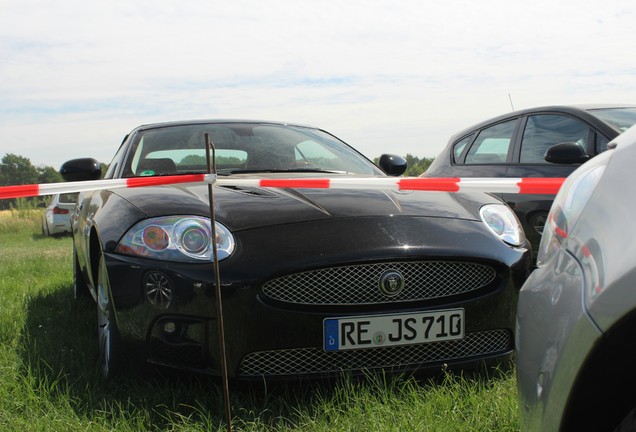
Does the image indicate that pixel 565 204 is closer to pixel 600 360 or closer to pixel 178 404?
pixel 600 360

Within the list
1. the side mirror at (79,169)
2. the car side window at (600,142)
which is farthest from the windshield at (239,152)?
the car side window at (600,142)

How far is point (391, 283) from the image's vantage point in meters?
2.79

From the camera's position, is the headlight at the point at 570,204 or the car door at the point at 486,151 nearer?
the headlight at the point at 570,204

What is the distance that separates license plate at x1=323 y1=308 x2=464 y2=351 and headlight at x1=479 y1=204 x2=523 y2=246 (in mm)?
492

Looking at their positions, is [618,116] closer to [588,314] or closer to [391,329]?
[391,329]

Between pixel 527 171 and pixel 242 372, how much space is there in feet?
12.1

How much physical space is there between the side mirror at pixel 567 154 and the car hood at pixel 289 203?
1.74 meters

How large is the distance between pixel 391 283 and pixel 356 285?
5.6 inches

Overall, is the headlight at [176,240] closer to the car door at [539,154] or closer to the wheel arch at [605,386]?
the wheel arch at [605,386]

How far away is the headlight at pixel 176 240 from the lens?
2.80 meters

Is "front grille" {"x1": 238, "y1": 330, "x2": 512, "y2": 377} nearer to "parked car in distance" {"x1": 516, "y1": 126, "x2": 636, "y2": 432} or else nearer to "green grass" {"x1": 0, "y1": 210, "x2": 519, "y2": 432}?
"green grass" {"x1": 0, "y1": 210, "x2": 519, "y2": 432}

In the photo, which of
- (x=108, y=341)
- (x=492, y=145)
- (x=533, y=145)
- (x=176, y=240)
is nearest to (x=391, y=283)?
(x=176, y=240)

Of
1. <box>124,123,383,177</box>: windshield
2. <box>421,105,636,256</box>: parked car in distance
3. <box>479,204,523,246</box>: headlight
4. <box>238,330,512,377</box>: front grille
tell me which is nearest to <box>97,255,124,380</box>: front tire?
<box>238,330,512,377</box>: front grille

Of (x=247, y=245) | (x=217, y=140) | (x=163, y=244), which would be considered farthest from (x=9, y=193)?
(x=217, y=140)
